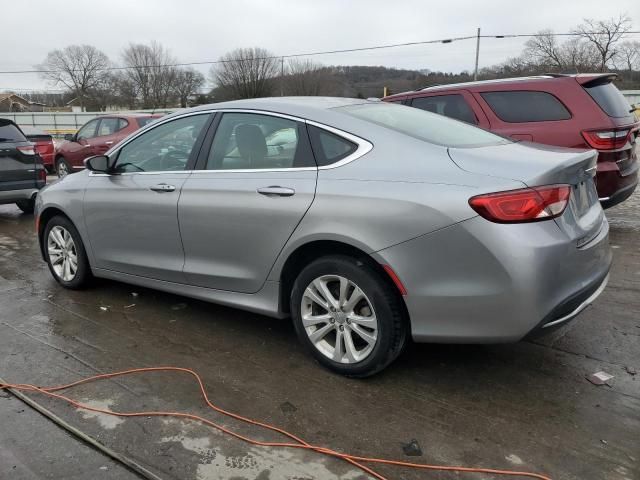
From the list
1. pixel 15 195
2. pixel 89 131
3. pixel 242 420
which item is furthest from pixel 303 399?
pixel 89 131

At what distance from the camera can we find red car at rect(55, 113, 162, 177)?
12438 mm

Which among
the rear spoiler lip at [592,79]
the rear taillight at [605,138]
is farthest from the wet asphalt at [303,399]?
the rear spoiler lip at [592,79]

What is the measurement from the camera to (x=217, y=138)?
3.78 meters

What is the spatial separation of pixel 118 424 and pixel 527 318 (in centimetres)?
209

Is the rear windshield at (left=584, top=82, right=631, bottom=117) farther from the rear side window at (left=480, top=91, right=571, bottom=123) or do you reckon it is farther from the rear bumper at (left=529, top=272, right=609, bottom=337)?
the rear bumper at (left=529, top=272, right=609, bottom=337)

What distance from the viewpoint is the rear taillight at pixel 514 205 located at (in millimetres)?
Result: 2586

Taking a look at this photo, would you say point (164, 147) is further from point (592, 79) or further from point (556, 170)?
point (592, 79)

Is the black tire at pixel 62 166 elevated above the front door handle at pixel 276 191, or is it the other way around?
the front door handle at pixel 276 191

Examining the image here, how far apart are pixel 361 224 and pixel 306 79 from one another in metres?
55.1

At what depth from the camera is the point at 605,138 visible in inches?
212

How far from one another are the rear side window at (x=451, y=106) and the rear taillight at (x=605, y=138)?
1.18m

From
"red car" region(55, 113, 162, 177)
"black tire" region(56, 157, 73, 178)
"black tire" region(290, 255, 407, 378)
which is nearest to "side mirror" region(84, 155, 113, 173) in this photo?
"black tire" region(290, 255, 407, 378)

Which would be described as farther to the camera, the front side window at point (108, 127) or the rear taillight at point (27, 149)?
the front side window at point (108, 127)

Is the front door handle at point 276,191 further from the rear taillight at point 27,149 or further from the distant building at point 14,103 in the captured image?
the distant building at point 14,103
